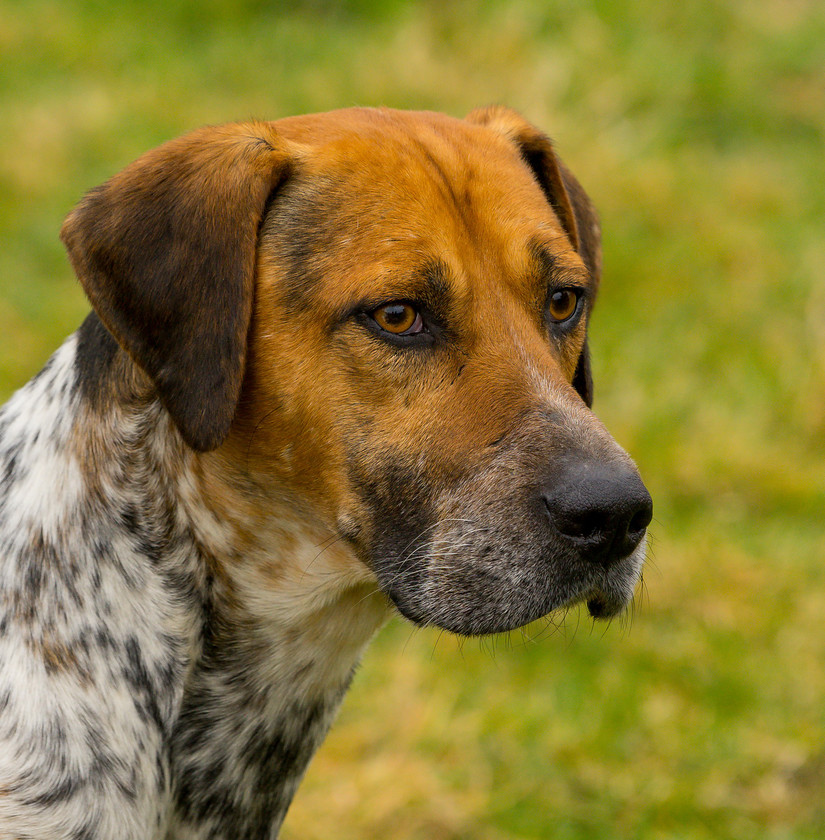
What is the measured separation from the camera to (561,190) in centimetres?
414

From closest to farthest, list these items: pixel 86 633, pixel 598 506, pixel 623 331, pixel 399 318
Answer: pixel 598 506
pixel 86 633
pixel 399 318
pixel 623 331

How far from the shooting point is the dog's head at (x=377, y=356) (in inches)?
123

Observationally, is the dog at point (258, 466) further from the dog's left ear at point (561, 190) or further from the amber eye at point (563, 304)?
the dog's left ear at point (561, 190)

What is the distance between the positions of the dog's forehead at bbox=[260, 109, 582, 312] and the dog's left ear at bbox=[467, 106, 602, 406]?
485 mm

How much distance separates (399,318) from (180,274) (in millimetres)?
588

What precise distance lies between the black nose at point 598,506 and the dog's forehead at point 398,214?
24.3 inches

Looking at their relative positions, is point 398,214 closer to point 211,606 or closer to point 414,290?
point 414,290

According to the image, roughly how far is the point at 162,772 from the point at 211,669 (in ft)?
0.97

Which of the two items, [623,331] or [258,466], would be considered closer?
[258,466]

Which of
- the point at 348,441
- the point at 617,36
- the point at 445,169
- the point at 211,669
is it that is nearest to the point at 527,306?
the point at 445,169

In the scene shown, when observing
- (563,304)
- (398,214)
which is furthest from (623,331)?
(398,214)

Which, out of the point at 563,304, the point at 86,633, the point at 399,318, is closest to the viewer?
the point at 86,633

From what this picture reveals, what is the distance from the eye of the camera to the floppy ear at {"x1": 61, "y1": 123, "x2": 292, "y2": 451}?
313cm

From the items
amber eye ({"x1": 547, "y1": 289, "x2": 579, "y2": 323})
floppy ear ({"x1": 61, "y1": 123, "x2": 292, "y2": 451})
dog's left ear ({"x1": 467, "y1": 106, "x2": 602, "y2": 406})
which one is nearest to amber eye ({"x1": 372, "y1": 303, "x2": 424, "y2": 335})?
floppy ear ({"x1": 61, "y1": 123, "x2": 292, "y2": 451})
